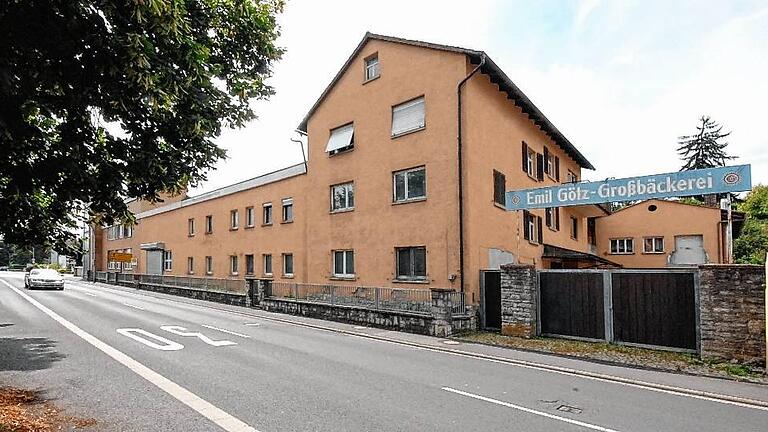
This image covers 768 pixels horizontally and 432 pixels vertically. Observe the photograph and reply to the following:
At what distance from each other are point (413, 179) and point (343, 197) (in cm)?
428

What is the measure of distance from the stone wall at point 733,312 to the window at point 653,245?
79.7 ft

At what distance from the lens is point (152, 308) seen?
890 inches

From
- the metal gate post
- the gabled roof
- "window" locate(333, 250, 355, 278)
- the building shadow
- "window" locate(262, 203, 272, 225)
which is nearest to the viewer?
the building shadow

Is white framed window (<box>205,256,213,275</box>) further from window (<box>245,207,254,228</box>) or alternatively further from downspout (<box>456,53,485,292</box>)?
downspout (<box>456,53,485,292</box>)

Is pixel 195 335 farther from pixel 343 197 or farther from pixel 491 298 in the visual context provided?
pixel 343 197

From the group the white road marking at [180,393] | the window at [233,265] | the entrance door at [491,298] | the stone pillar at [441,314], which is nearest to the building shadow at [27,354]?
the white road marking at [180,393]

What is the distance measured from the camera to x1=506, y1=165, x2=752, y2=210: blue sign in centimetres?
1216

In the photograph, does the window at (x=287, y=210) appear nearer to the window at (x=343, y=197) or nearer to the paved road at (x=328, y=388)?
the window at (x=343, y=197)

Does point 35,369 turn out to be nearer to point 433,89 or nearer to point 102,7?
point 102,7

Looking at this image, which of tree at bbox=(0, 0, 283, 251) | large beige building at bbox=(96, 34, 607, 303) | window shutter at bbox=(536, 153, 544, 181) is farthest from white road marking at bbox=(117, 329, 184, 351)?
window shutter at bbox=(536, 153, 544, 181)

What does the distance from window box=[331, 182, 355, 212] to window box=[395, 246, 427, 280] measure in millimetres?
3446

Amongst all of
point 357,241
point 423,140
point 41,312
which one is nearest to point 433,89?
point 423,140

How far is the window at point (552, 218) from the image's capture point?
25578mm

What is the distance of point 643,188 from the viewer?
537 inches
